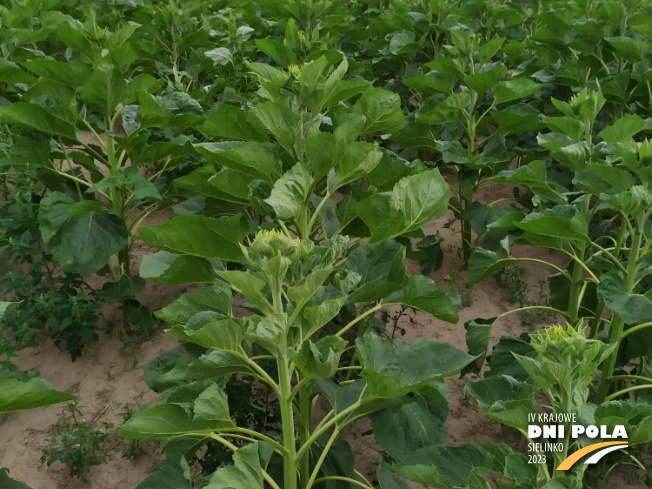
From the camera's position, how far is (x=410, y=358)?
69.1 inches

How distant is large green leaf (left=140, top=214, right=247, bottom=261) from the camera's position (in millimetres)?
1938

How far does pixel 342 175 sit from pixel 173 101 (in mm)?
1833

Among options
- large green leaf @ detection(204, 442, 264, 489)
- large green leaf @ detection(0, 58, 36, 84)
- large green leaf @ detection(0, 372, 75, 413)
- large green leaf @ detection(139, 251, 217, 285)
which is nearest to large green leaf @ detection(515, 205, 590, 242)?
large green leaf @ detection(139, 251, 217, 285)

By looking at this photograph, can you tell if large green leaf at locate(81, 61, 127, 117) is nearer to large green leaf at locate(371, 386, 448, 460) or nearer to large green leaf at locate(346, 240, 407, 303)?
large green leaf at locate(346, 240, 407, 303)

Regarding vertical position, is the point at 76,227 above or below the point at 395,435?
above

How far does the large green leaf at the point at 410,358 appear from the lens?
1688mm

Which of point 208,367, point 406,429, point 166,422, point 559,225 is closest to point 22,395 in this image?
point 166,422

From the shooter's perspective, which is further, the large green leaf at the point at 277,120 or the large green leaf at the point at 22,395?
the large green leaf at the point at 277,120

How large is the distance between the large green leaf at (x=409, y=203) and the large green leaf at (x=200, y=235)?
0.41 m

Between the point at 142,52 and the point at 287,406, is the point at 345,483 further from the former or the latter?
the point at 142,52

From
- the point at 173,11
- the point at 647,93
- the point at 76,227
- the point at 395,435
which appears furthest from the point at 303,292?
the point at 173,11

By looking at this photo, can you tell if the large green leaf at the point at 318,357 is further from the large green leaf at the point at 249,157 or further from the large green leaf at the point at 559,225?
the large green leaf at the point at 559,225

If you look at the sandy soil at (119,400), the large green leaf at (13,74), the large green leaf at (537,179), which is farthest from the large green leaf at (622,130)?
the large green leaf at (13,74)

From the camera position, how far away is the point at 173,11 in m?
4.89
